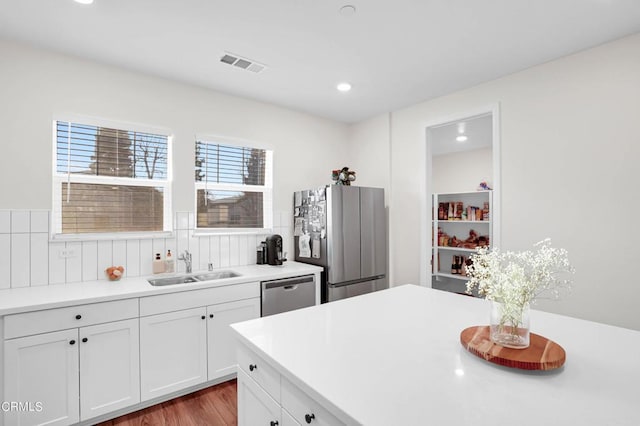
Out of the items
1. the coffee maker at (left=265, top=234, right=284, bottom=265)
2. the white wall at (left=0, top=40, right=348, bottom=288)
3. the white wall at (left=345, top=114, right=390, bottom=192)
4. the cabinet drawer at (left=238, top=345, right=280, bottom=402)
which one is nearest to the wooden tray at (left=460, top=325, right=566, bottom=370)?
the cabinet drawer at (left=238, top=345, right=280, bottom=402)

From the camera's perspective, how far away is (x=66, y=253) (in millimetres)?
2426

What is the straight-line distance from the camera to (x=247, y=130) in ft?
11.2

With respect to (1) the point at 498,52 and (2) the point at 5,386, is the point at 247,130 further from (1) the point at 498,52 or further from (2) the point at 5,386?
(2) the point at 5,386

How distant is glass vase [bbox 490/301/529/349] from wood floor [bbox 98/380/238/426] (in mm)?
1839

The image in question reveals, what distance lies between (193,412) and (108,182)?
193 centimetres

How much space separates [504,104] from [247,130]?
2.49 metres

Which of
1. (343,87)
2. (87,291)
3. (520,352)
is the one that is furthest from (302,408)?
(343,87)

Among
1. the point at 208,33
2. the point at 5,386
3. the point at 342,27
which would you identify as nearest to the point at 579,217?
the point at 342,27

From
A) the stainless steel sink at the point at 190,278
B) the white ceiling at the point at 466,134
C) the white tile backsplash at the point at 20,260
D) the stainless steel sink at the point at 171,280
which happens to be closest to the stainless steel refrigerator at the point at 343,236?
the stainless steel sink at the point at 190,278

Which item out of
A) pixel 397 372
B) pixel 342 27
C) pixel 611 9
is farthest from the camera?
pixel 342 27

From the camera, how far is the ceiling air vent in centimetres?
251

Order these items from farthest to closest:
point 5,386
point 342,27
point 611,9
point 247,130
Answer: point 247,130 → point 342,27 → point 611,9 → point 5,386

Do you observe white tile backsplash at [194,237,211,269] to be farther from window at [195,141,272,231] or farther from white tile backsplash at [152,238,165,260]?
white tile backsplash at [152,238,165,260]

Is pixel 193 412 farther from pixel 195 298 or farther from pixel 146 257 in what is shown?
pixel 146 257
